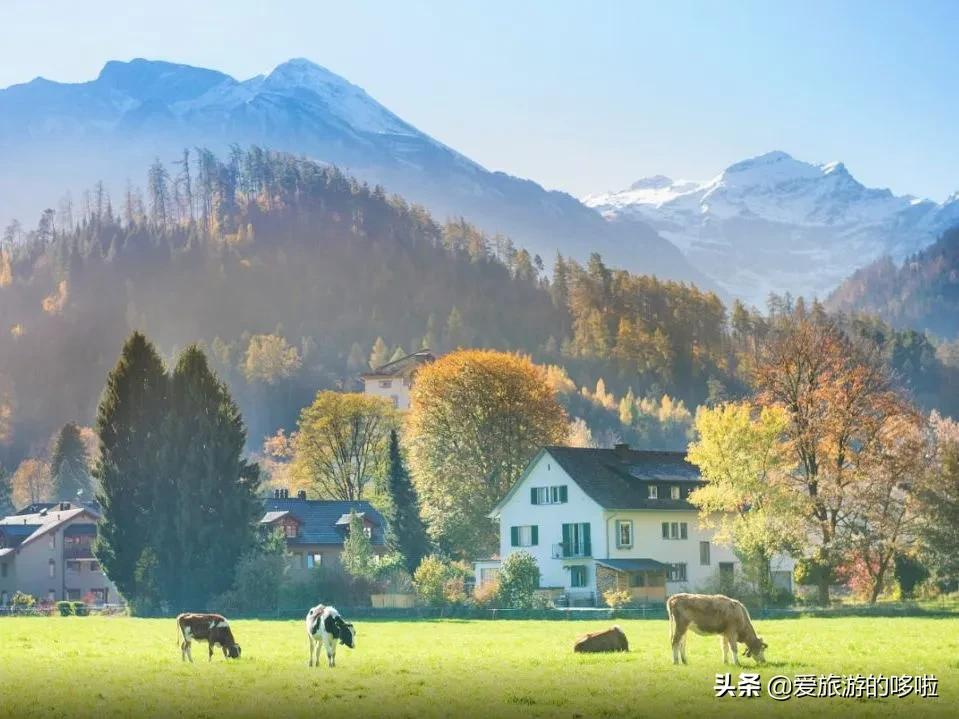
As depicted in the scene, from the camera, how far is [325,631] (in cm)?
3244

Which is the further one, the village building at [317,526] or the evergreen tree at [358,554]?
the village building at [317,526]

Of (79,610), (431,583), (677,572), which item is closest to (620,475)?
(677,572)

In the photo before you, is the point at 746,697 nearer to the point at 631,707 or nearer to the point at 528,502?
the point at 631,707

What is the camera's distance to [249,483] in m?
81.1

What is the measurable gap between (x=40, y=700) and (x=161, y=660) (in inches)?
342

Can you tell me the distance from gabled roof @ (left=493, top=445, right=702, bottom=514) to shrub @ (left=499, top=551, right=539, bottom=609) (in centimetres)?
1242

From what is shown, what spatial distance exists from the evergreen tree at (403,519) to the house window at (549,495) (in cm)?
712

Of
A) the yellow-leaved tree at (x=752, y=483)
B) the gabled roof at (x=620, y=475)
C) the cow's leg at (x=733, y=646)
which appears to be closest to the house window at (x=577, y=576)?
the gabled roof at (x=620, y=475)

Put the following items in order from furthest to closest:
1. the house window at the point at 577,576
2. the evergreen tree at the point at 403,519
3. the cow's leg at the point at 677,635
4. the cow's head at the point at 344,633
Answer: the evergreen tree at the point at 403,519 < the house window at the point at 577,576 < the cow's head at the point at 344,633 < the cow's leg at the point at 677,635

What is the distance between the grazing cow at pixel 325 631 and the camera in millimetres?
32438

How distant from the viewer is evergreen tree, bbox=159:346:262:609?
253 ft

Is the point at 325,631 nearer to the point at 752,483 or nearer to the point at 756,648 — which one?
the point at 756,648

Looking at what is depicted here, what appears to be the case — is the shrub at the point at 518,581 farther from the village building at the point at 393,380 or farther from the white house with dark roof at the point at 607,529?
the village building at the point at 393,380

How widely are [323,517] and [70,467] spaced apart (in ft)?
297
